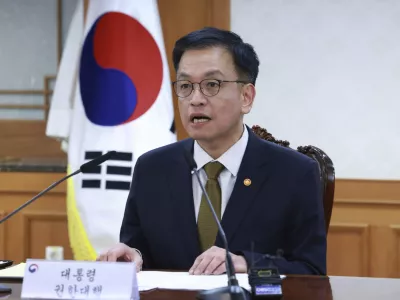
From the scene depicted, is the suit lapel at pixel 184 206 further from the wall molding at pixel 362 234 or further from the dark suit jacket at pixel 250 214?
the wall molding at pixel 362 234

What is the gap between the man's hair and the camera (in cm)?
186

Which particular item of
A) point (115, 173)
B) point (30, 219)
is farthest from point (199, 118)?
point (30, 219)

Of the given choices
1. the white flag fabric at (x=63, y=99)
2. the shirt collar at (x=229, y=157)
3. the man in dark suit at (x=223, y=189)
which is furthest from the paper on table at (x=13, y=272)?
the white flag fabric at (x=63, y=99)

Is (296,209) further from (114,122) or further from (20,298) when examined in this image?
(114,122)

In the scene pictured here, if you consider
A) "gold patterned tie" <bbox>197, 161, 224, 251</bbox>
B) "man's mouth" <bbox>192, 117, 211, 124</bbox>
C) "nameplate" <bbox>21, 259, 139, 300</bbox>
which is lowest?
"nameplate" <bbox>21, 259, 139, 300</bbox>

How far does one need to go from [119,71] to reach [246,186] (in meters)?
1.52

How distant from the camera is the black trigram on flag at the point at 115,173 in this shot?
3182 millimetres

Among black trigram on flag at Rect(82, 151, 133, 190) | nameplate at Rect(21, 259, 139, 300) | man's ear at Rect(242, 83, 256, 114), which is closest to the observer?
nameplate at Rect(21, 259, 139, 300)

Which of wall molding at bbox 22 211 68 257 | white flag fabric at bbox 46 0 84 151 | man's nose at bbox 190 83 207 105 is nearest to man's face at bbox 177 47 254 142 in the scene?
man's nose at bbox 190 83 207 105

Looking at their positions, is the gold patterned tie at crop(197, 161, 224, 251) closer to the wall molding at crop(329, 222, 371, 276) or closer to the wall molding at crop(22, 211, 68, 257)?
the wall molding at crop(329, 222, 371, 276)

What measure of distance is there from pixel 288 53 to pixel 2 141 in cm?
165

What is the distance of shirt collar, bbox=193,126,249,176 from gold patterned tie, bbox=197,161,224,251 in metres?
0.02

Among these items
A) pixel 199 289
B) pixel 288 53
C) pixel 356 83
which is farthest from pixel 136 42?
pixel 199 289

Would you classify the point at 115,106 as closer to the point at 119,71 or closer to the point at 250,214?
the point at 119,71
